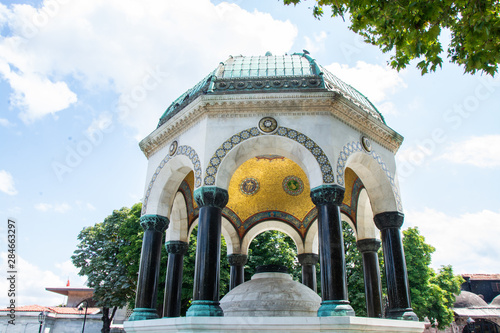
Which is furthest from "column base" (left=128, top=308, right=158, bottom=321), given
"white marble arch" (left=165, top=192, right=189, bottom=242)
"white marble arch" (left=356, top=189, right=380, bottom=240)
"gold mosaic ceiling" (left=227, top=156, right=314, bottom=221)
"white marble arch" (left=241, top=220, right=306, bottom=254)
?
"white marble arch" (left=356, top=189, right=380, bottom=240)

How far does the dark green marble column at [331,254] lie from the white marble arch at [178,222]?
17.6 feet

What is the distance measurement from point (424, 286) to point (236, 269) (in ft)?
46.0

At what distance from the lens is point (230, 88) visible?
9734mm

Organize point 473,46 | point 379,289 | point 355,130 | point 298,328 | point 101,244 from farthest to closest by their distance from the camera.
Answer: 1. point 101,244
2. point 379,289
3. point 355,130
4. point 298,328
5. point 473,46

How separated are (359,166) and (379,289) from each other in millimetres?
3916

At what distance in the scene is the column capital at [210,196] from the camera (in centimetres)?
857

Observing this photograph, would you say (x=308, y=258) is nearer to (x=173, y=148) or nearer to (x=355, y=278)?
(x=173, y=148)

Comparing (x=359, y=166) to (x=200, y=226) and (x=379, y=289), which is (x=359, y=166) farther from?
(x=200, y=226)

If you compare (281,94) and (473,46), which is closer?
(473,46)

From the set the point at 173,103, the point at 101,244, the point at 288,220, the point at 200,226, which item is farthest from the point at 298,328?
the point at 101,244

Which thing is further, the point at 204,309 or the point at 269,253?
the point at 269,253

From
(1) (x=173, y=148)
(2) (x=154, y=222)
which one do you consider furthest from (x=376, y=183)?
(2) (x=154, y=222)

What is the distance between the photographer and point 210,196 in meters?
8.59

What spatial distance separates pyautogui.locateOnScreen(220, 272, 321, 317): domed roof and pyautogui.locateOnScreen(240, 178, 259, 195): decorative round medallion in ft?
16.1
